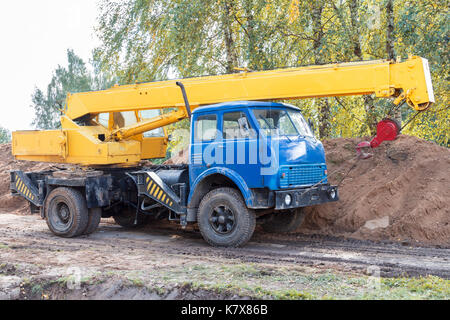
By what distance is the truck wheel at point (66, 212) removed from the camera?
10.1m

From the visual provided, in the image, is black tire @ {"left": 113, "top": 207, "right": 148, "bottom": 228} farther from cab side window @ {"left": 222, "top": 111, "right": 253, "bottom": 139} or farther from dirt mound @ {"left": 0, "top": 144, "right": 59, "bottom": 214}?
cab side window @ {"left": 222, "top": 111, "right": 253, "bottom": 139}

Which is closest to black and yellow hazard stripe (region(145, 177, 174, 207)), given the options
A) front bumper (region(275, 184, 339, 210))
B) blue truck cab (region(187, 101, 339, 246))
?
blue truck cab (region(187, 101, 339, 246))

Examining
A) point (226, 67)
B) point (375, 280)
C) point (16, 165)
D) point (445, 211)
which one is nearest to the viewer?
point (375, 280)

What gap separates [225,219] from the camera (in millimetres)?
8305

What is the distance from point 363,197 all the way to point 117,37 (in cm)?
1078

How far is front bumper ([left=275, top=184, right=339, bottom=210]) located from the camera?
787 centimetres

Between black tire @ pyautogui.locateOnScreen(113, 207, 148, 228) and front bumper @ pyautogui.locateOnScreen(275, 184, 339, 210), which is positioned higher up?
front bumper @ pyautogui.locateOnScreen(275, 184, 339, 210)

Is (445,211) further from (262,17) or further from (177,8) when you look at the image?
Result: (177,8)

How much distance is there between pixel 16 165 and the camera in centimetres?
1758

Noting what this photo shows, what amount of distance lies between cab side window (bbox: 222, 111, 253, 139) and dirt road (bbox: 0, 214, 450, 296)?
208 cm
